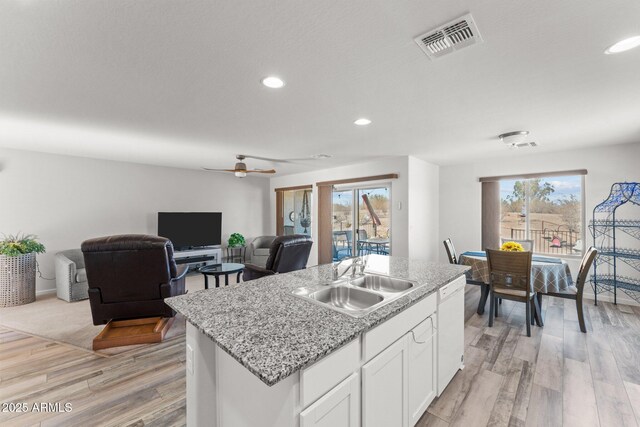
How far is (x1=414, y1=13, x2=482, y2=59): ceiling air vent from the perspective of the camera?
141 centimetres

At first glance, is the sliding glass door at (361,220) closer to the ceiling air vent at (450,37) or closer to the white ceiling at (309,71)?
the white ceiling at (309,71)

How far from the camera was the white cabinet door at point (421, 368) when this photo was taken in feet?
5.29

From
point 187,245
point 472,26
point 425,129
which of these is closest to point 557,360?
point 425,129

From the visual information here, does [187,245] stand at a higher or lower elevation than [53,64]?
lower

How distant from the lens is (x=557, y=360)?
2.46m

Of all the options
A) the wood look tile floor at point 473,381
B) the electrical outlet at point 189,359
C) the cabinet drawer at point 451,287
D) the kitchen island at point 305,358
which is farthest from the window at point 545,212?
the electrical outlet at point 189,359

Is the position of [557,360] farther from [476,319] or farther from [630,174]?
[630,174]

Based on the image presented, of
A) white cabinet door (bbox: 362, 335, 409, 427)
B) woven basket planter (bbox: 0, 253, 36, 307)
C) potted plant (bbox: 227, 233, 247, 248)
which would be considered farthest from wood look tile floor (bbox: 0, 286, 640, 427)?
potted plant (bbox: 227, 233, 247, 248)

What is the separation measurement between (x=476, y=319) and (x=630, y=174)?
311cm

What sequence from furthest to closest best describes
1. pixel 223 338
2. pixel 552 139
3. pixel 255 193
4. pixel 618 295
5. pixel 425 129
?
pixel 255 193
pixel 618 295
pixel 552 139
pixel 425 129
pixel 223 338

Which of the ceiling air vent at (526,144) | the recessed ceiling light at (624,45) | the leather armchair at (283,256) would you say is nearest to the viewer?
the recessed ceiling light at (624,45)

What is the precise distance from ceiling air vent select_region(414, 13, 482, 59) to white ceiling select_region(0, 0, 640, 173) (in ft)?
0.15

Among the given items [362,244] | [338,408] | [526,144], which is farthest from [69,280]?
[526,144]

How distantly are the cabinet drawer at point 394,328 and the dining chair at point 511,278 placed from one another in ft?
5.92
